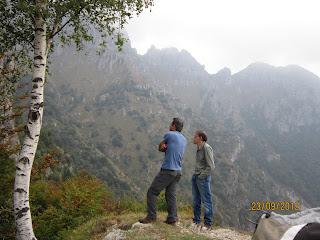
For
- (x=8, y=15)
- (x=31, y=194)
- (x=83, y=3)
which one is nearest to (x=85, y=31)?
(x=83, y=3)

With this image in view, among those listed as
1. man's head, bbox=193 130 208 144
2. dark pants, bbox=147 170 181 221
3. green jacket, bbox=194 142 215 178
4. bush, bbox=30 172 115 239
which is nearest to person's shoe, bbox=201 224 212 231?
dark pants, bbox=147 170 181 221

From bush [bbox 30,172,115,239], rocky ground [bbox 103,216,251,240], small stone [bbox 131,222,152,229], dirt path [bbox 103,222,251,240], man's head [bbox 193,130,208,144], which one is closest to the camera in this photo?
rocky ground [bbox 103,216,251,240]

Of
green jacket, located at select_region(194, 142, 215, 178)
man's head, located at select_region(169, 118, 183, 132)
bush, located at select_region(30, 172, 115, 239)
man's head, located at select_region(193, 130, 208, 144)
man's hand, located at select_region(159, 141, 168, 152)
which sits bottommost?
bush, located at select_region(30, 172, 115, 239)

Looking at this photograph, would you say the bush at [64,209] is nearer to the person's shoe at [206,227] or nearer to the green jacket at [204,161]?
the person's shoe at [206,227]

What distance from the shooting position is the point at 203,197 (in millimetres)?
11391

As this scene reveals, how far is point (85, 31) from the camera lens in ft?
39.9

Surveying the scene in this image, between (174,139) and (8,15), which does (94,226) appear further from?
(8,15)

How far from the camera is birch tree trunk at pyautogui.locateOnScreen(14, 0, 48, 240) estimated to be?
985 centimetres

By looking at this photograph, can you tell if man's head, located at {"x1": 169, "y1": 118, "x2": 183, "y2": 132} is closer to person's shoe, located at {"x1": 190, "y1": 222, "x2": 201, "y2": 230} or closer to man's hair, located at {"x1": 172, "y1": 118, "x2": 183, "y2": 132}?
man's hair, located at {"x1": 172, "y1": 118, "x2": 183, "y2": 132}

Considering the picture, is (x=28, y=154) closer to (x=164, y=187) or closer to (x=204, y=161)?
(x=164, y=187)

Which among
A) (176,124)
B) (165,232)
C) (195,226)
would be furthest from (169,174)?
(195,226)

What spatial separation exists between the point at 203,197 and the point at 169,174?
63.0 inches

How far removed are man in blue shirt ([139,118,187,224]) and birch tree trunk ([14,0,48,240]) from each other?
9.68 feet
